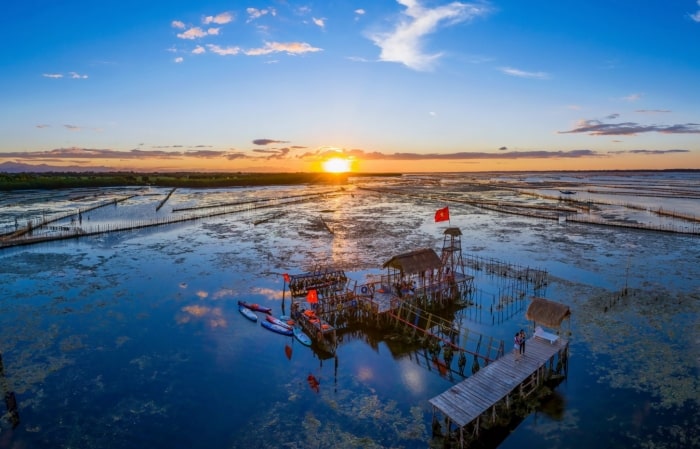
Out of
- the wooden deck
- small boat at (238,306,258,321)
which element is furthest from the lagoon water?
the wooden deck

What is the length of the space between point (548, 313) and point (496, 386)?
6787 mm

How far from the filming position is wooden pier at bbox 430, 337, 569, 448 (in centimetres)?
1562


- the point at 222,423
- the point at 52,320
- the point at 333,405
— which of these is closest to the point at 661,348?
the point at 333,405

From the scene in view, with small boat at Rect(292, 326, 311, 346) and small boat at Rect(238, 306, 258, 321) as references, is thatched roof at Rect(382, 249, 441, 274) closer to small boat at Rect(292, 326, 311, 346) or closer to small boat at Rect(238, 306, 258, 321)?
small boat at Rect(292, 326, 311, 346)

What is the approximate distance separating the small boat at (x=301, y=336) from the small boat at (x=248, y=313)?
3.24 m

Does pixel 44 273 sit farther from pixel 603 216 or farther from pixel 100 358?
pixel 603 216

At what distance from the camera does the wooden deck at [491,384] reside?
1552 cm

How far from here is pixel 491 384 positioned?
1731cm

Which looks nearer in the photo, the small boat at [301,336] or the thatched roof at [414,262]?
the small boat at [301,336]

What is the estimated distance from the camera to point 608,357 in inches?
855

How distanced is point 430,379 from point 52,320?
2442 cm

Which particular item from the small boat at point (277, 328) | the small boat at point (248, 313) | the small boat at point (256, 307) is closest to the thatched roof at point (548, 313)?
the small boat at point (277, 328)

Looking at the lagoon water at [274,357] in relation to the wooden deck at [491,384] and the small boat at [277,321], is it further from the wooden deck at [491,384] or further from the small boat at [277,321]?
the wooden deck at [491,384]

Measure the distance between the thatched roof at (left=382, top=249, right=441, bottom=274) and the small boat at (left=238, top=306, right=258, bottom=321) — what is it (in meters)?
9.83
